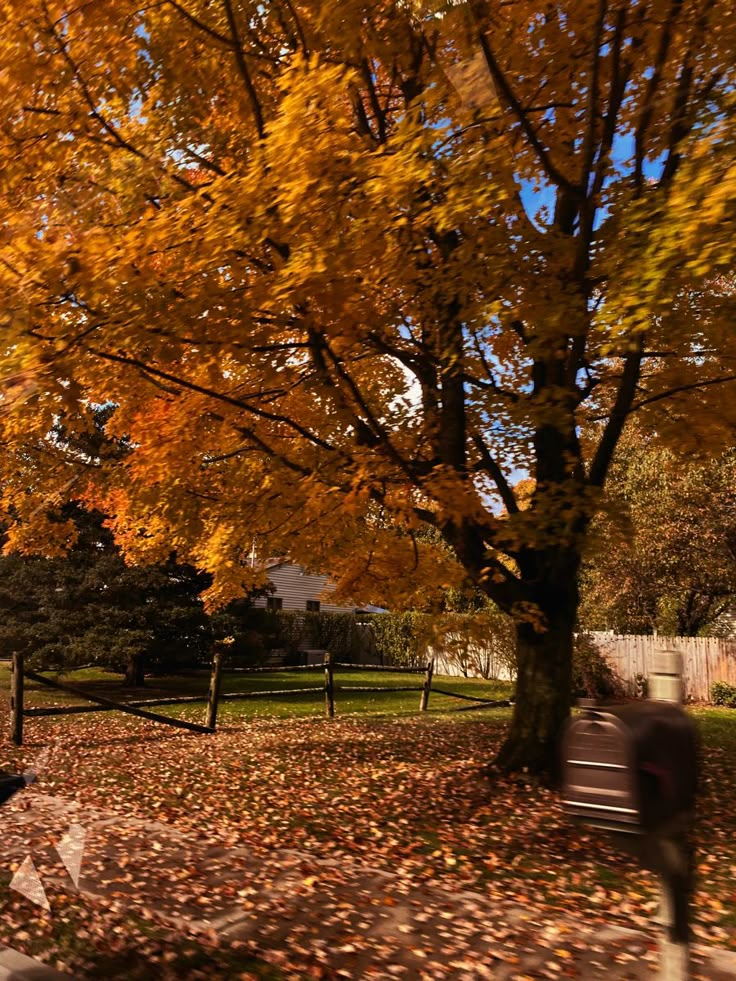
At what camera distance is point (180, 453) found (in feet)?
27.7

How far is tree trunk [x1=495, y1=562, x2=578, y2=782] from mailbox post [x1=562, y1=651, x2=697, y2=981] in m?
5.90

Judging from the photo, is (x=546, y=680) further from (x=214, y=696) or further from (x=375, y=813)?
(x=214, y=696)

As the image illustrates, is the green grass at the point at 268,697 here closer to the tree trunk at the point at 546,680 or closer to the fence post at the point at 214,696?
the fence post at the point at 214,696

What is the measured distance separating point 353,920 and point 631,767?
296cm

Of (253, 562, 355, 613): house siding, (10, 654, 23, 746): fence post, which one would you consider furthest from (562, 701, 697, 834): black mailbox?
(253, 562, 355, 613): house siding

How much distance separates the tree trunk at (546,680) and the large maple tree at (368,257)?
3 centimetres

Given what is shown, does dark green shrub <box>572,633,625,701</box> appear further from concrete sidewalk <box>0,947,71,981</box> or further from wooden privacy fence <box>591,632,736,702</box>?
concrete sidewalk <box>0,947,71,981</box>

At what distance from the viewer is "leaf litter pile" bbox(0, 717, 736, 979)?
420 cm

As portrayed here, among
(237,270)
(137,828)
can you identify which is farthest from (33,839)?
(237,270)

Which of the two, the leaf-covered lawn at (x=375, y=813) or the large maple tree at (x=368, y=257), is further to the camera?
the large maple tree at (x=368, y=257)

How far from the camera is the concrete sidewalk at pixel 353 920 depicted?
13.2 feet

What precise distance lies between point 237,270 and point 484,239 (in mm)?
2125

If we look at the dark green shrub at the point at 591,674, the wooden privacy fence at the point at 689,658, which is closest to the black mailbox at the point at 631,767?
the dark green shrub at the point at 591,674

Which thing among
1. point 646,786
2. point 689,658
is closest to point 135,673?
point 689,658
